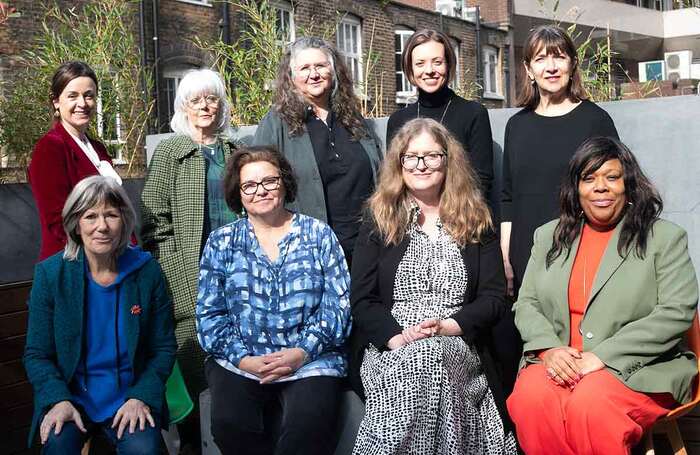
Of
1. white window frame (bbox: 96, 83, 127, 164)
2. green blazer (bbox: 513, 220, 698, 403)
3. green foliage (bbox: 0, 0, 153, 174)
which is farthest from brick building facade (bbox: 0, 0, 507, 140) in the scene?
green blazer (bbox: 513, 220, 698, 403)

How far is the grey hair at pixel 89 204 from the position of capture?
346 cm

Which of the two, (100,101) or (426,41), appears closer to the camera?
(426,41)

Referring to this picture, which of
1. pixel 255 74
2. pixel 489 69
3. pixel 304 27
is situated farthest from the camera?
pixel 489 69

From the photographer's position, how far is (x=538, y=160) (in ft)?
12.6

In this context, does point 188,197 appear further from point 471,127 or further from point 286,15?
point 286,15

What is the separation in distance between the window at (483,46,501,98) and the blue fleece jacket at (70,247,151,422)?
22.3 meters

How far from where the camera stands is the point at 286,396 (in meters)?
3.50

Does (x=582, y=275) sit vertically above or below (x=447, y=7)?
below

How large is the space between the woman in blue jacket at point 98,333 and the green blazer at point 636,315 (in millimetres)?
1506

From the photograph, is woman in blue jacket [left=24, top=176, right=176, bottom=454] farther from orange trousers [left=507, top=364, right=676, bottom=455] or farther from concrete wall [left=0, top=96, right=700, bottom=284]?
concrete wall [left=0, top=96, right=700, bottom=284]

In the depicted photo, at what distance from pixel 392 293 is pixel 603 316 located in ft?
2.81

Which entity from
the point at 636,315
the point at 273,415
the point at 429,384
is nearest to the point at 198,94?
the point at 273,415

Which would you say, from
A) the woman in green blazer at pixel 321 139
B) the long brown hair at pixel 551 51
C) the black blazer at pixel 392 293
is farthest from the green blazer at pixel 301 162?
the long brown hair at pixel 551 51

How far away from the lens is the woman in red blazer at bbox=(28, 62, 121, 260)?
3957mm
